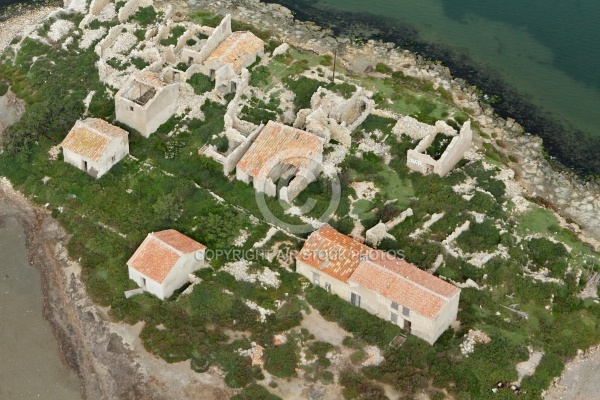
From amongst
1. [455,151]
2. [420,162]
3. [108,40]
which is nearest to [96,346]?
[420,162]

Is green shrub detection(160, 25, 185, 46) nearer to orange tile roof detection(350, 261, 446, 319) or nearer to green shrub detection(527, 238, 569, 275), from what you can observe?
orange tile roof detection(350, 261, 446, 319)

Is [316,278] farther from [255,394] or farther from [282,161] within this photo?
[282,161]

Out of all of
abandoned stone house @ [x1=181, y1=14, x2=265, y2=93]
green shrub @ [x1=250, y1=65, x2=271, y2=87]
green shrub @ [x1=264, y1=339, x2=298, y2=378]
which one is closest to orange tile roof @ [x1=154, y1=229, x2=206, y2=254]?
green shrub @ [x1=264, y1=339, x2=298, y2=378]

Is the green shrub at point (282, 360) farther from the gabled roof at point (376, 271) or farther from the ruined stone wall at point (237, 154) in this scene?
the ruined stone wall at point (237, 154)

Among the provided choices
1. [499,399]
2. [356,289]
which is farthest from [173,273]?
[499,399]

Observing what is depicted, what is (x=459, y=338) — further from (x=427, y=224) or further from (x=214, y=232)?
(x=214, y=232)

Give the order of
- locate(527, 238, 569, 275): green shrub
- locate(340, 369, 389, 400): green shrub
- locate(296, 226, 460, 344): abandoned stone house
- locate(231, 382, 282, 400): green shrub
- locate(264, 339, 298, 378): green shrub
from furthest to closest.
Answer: locate(527, 238, 569, 275): green shrub
locate(296, 226, 460, 344): abandoned stone house
locate(264, 339, 298, 378): green shrub
locate(231, 382, 282, 400): green shrub
locate(340, 369, 389, 400): green shrub
